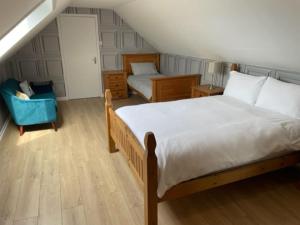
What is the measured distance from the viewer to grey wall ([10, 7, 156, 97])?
488cm

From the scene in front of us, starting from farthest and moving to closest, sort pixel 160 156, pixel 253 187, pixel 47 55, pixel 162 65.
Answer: pixel 162 65
pixel 47 55
pixel 253 187
pixel 160 156

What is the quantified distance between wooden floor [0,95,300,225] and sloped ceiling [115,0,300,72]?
1410 millimetres

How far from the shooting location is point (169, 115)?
2.35 metres

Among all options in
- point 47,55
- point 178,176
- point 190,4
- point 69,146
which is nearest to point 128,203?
point 178,176

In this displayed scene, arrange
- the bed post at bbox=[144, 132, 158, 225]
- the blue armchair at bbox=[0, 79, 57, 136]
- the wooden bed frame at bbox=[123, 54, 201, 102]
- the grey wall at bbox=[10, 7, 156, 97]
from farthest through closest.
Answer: the grey wall at bbox=[10, 7, 156, 97] → the wooden bed frame at bbox=[123, 54, 201, 102] → the blue armchair at bbox=[0, 79, 57, 136] → the bed post at bbox=[144, 132, 158, 225]

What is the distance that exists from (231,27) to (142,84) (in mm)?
2182

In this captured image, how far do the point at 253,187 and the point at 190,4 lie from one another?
2.24 m

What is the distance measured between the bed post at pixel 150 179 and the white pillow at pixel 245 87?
1806mm

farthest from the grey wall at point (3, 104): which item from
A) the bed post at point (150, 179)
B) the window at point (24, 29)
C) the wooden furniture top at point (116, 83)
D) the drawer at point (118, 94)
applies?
the bed post at point (150, 179)

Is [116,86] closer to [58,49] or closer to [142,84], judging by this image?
[142,84]

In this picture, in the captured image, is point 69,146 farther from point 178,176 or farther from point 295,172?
point 295,172

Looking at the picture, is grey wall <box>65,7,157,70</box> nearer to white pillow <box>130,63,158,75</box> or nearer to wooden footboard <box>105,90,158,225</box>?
white pillow <box>130,63,158,75</box>

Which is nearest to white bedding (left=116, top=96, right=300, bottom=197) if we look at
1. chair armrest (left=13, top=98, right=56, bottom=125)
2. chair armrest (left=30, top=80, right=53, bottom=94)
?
chair armrest (left=13, top=98, right=56, bottom=125)

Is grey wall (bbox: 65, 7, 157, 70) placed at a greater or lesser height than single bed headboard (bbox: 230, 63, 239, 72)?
Result: greater
